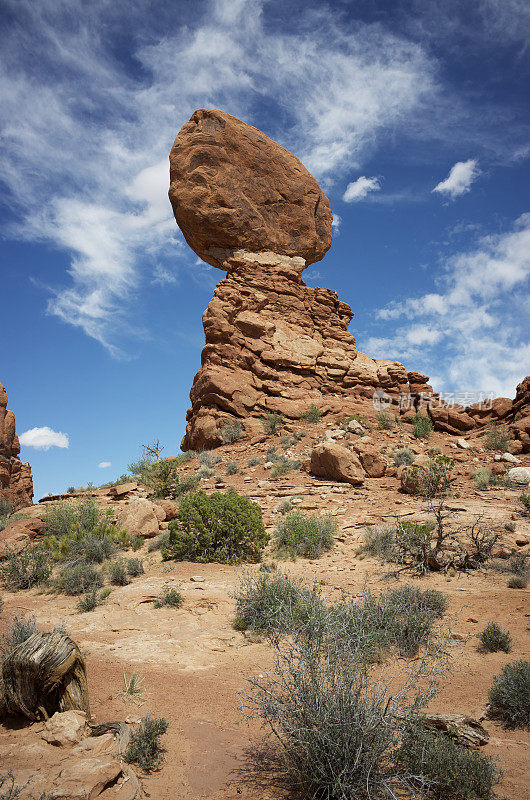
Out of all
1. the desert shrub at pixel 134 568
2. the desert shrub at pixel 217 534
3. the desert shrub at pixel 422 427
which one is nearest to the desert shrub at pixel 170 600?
the desert shrub at pixel 134 568

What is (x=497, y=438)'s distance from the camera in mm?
16047

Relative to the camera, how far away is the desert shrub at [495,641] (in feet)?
15.9

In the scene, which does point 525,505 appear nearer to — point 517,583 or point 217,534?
point 517,583

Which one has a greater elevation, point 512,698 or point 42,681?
point 42,681

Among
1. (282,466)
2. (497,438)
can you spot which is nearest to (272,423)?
(282,466)

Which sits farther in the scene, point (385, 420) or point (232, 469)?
point (385, 420)

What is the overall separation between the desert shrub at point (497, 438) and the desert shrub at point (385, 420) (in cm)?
355

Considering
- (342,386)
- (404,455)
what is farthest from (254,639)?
(342,386)

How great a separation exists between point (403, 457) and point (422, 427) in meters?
3.60

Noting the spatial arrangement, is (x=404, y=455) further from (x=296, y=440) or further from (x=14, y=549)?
(x=14, y=549)

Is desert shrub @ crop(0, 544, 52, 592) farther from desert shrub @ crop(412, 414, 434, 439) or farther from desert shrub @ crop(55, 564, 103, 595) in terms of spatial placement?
desert shrub @ crop(412, 414, 434, 439)

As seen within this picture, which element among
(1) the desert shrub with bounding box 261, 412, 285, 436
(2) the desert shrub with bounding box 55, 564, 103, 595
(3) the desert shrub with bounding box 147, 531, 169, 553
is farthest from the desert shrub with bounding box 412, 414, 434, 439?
(2) the desert shrub with bounding box 55, 564, 103, 595

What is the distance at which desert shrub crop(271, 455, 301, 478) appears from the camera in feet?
45.8

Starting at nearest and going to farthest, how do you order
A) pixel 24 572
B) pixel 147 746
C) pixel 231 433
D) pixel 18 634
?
1. pixel 147 746
2. pixel 18 634
3. pixel 24 572
4. pixel 231 433
